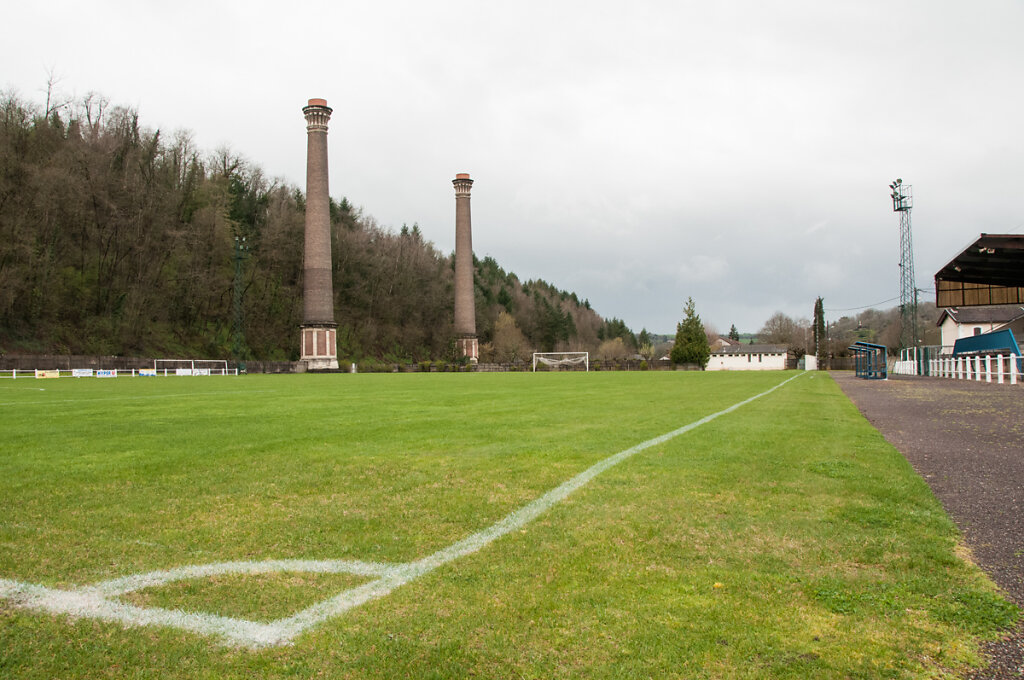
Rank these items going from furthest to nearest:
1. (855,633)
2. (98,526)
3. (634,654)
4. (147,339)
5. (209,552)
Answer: (147,339) → (98,526) → (209,552) → (855,633) → (634,654)

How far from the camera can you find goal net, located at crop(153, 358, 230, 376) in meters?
47.8

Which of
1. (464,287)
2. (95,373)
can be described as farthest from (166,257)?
(464,287)

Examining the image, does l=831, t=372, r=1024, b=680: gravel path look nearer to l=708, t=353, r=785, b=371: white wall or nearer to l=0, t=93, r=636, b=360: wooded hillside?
l=0, t=93, r=636, b=360: wooded hillside

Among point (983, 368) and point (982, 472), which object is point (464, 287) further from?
point (982, 472)

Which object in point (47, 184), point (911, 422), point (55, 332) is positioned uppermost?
point (47, 184)

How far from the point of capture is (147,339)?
5378 cm

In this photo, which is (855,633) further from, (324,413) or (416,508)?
(324,413)

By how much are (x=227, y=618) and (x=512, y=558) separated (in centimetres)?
144

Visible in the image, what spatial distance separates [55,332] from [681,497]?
55.2 meters

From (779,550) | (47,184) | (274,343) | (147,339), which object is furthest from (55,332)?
(779,550)

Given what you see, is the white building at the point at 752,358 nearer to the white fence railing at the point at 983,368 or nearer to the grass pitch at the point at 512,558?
the white fence railing at the point at 983,368

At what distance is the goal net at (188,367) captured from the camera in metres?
47.8

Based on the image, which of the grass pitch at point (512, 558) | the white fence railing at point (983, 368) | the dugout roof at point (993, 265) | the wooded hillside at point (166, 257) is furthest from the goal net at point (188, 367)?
the white fence railing at point (983, 368)

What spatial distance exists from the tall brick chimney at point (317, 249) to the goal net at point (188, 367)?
8.99 m
